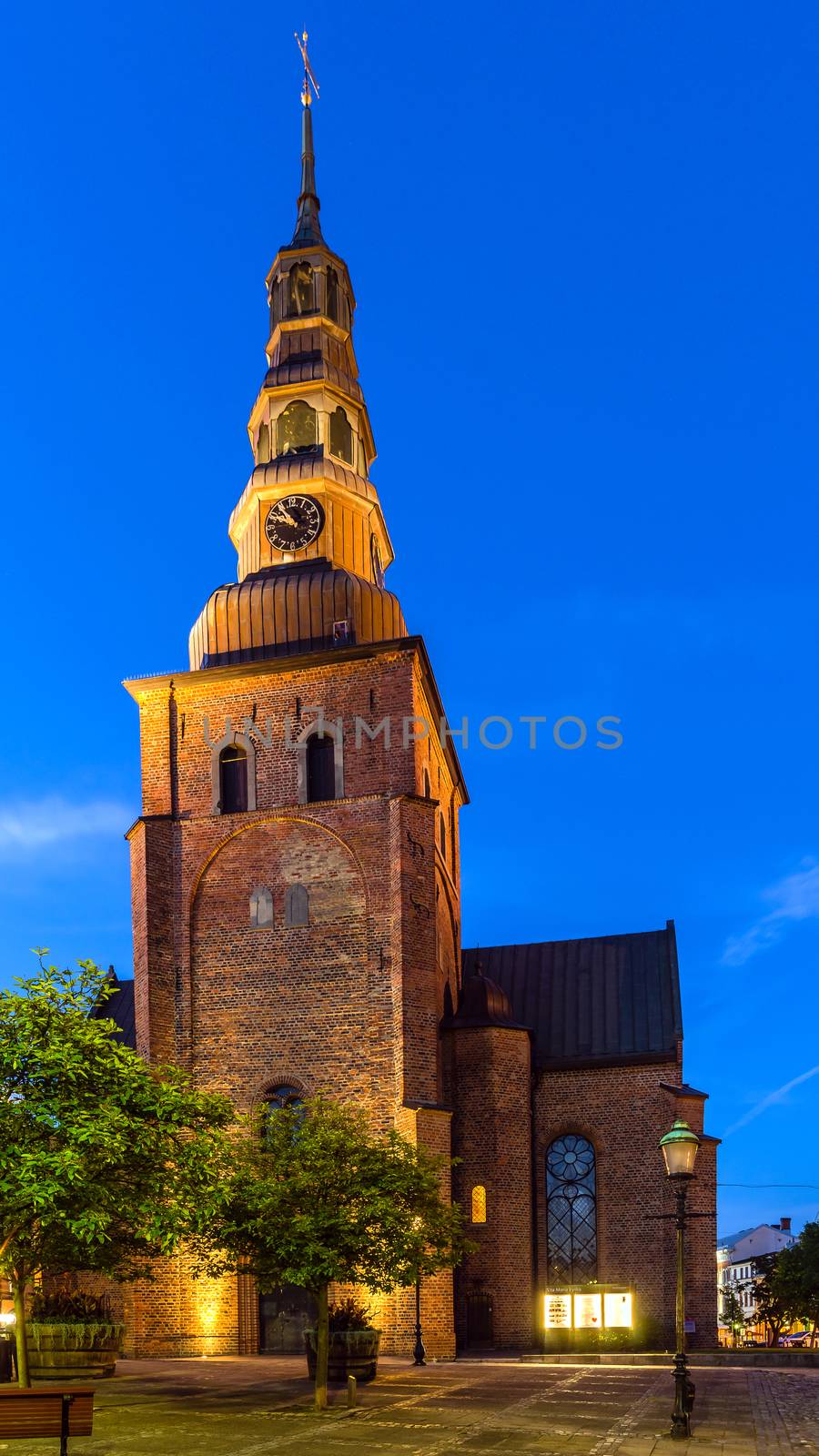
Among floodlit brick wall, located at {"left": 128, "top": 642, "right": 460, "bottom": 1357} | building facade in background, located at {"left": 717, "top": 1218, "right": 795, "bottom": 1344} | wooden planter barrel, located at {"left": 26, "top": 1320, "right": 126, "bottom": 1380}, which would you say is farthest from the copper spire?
building facade in background, located at {"left": 717, "top": 1218, "right": 795, "bottom": 1344}

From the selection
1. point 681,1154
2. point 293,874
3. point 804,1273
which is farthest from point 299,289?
point 804,1273

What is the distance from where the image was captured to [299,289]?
46.1 m

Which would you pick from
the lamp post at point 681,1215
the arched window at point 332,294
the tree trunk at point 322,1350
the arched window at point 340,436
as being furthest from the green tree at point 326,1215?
the arched window at point 332,294

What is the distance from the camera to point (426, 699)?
127 feet

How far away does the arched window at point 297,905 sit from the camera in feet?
114

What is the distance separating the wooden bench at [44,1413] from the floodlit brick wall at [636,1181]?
22655 millimetres

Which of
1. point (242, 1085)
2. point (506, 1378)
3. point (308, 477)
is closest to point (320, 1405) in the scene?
point (506, 1378)

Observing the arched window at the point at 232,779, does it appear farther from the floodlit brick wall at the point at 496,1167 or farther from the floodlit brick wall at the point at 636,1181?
the floodlit brick wall at the point at 636,1181

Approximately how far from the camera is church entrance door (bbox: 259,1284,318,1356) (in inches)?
1281

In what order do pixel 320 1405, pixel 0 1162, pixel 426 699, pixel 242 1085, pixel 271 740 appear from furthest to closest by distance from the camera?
pixel 426 699
pixel 271 740
pixel 242 1085
pixel 320 1405
pixel 0 1162

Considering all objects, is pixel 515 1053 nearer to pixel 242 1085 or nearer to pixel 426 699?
pixel 242 1085

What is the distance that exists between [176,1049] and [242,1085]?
6.70ft

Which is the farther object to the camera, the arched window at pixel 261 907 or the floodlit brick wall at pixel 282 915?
the arched window at pixel 261 907

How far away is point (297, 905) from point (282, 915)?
46 cm
